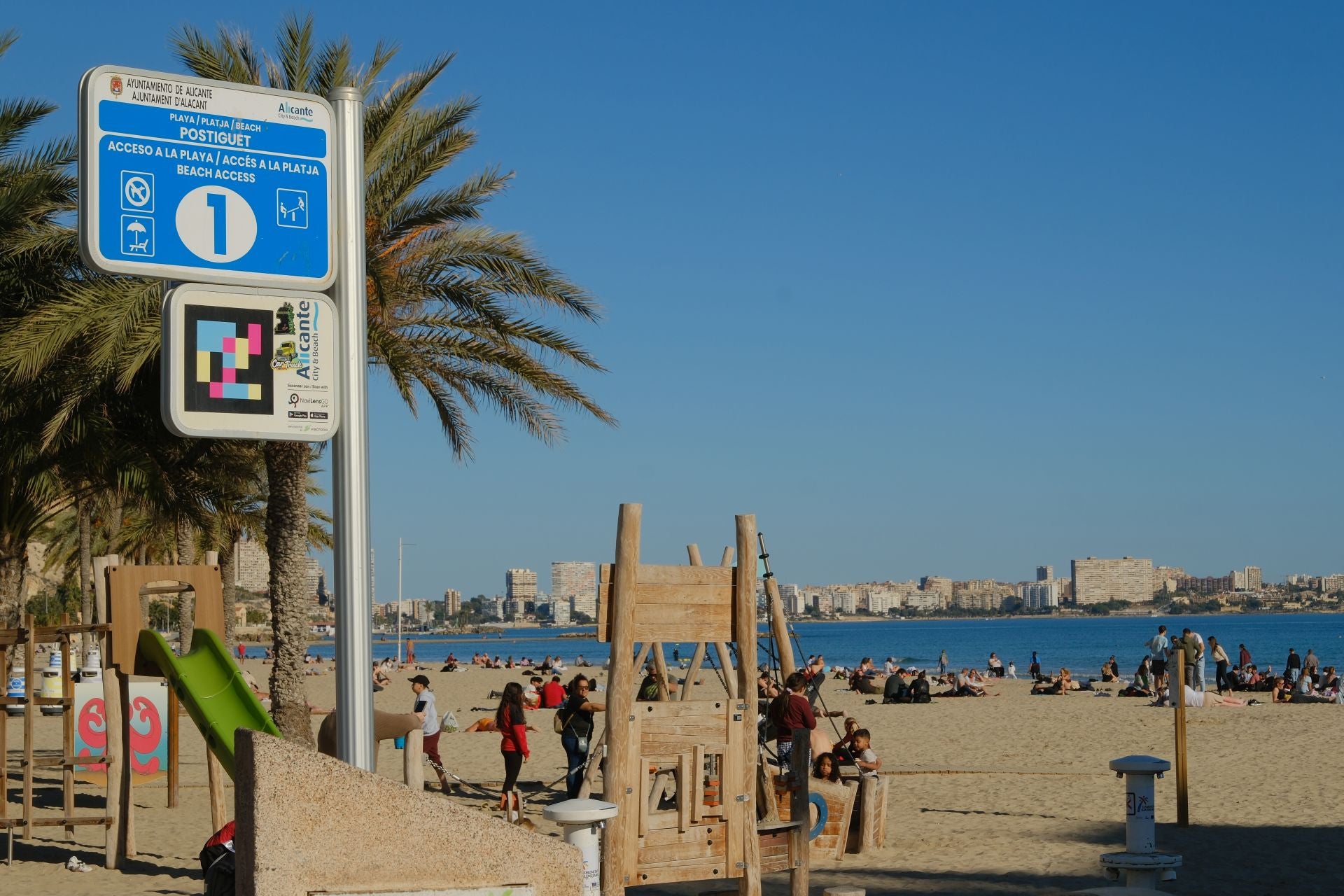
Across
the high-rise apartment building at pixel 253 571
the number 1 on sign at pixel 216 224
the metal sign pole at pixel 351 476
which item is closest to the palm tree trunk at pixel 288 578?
the metal sign pole at pixel 351 476

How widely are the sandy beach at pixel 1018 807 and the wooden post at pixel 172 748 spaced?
18 centimetres

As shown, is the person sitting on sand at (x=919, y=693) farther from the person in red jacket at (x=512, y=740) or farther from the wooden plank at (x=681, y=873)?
the wooden plank at (x=681, y=873)

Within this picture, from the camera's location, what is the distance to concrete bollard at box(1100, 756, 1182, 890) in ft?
25.0

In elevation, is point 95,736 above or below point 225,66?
below

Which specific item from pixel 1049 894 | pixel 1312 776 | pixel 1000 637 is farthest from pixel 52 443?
pixel 1000 637

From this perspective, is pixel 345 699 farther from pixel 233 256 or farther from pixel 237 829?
pixel 233 256

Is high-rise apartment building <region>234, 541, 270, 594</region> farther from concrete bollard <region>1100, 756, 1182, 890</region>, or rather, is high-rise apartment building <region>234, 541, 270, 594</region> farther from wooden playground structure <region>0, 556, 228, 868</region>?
concrete bollard <region>1100, 756, 1182, 890</region>

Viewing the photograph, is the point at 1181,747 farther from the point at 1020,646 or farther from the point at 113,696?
the point at 1020,646

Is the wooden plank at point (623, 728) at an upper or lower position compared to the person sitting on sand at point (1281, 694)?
upper

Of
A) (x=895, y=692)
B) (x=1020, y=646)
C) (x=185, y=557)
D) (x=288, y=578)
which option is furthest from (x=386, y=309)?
(x=1020, y=646)

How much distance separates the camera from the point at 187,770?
1845 centimetres

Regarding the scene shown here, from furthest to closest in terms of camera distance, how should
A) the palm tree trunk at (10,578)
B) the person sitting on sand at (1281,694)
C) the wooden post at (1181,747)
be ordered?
the person sitting on sand at (1281,694)
the palm tree trunk at (10,578)
the wooden post at (1181,747)

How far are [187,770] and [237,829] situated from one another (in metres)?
15.4

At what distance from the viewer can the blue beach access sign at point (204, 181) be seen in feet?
13.4
